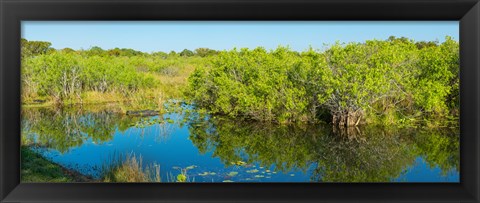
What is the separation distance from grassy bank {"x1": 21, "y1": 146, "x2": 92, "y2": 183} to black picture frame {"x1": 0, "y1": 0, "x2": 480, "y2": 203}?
178cm

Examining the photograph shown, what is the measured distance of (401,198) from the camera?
6.43 feet

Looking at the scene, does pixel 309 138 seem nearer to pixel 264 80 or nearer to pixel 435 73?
pixel 264 80

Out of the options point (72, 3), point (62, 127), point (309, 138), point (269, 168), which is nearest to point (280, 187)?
point (72, 3)

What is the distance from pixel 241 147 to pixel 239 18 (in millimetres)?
3944

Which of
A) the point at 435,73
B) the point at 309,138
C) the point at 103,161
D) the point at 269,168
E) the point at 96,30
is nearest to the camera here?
the point at 103,161

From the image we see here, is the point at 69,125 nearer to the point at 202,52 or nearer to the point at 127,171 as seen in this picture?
the point at 202,52

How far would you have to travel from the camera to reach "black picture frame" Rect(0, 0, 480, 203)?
192 cm

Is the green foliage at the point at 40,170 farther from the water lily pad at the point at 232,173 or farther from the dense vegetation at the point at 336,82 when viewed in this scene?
the dense vegetation at the point at 336,82

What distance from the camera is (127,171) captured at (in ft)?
12.7

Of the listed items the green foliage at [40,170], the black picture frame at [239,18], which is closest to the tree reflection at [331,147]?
the green foliage at [40,170]

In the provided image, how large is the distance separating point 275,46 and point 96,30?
2598 millimetres

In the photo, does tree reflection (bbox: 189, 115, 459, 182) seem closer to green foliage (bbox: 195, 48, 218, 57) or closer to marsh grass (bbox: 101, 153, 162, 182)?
marsh grass (bbox: 101, 153, 162, 182)

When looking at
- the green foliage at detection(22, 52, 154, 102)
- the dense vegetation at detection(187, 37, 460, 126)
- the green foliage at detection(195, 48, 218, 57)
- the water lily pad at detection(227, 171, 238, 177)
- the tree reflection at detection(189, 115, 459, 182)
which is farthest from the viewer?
the green foliage at detection(195, 48, 218, 57)

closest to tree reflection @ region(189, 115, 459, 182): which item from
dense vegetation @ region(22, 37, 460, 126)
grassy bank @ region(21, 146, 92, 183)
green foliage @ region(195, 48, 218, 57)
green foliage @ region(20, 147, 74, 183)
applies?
dense vegetation @ region(22, 37, 460, 126)
